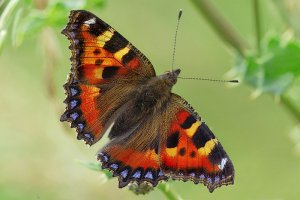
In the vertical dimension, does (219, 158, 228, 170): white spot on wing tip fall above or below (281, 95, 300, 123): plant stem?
below

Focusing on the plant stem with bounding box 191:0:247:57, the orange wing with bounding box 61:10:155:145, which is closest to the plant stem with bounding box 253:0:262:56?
the plant stem with bounding box 191:0:247:57

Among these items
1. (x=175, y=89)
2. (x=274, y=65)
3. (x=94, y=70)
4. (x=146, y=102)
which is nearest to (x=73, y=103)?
(x=94, y=70)

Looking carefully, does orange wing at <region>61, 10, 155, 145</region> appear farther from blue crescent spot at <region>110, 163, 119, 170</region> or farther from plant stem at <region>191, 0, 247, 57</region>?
plant stem at <region>191, 0, 247, 57</region>

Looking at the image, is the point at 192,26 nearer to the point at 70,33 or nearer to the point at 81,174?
the point at 81,174

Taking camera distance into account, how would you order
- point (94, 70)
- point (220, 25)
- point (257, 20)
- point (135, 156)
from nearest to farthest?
point (135, 156), point (94, 70), point (257, 20), point (220, 25)

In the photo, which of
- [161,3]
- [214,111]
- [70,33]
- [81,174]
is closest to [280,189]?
[214,111]

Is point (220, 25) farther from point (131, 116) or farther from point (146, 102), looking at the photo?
point (131, 116)
